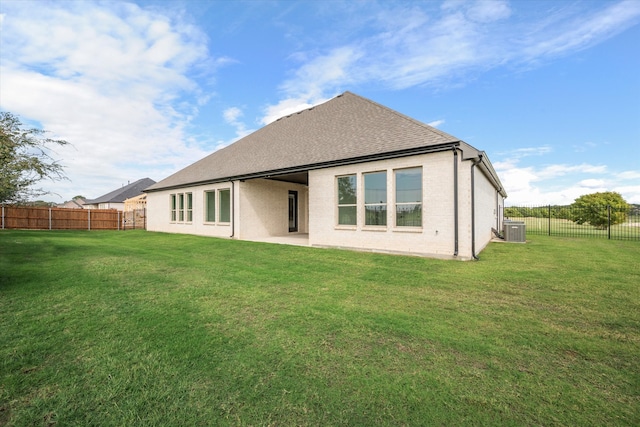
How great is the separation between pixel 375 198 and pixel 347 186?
4.44ft

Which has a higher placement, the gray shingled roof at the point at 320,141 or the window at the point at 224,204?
the gray shingled roof at the point at 320,141

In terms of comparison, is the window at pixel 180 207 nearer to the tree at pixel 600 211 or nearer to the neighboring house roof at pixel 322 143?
the neighboring house roof at pixel 322 143

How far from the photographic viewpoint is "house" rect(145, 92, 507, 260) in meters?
8.54

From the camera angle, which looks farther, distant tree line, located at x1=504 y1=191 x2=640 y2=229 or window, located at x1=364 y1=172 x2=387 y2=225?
distant tree line, located at x1=504 y1=191 x2=640 y2=229

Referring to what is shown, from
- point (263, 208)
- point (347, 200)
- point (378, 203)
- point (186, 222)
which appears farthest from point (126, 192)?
point (378, 203)

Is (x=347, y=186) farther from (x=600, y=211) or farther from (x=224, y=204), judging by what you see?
(x=600, y=211)

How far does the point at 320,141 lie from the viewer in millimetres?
13094

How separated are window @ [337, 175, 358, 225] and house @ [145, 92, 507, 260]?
40 millimetres

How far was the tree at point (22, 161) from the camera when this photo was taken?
17.1 ft

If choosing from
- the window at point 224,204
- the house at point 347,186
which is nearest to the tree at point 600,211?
the house at point 347,186

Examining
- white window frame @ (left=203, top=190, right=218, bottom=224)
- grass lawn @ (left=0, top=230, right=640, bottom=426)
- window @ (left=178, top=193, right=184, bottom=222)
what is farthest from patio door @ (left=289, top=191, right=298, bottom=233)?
grass lawn @ (left=0, top=230, right=640, bottom=426)

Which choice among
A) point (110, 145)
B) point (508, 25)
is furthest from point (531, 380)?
point (110, 145)

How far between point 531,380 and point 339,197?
8.90 meters

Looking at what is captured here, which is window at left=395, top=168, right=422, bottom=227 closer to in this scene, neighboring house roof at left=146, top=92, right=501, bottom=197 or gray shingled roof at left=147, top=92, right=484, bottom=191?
neighboring house roof at left=146, top=92, right=501, bottom=197
